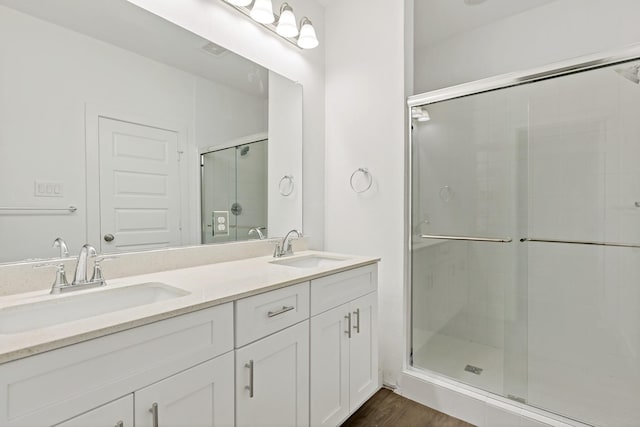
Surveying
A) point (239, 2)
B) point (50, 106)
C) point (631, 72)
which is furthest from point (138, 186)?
point (631, 72)

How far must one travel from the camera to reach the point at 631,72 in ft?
5.06

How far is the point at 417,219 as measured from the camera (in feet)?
6.72

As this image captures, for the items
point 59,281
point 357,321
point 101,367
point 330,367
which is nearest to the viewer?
point 101,367

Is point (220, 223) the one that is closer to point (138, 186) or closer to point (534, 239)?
point (138, 186)

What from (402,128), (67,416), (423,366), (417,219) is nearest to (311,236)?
(417,219)

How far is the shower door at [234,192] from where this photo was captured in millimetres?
1628

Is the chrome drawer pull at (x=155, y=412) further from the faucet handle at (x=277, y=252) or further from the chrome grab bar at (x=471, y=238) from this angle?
the chrome grab bar at (x=471, y=238)

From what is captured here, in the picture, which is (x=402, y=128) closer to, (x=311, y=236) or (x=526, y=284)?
(x=311, y=236)

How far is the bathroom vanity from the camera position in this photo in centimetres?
70

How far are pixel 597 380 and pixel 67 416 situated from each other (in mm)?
2449

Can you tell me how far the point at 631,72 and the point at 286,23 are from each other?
1.84 meters

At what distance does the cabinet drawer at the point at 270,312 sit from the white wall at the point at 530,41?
2138 mm

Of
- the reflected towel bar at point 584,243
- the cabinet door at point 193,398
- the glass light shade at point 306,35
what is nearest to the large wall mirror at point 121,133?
the glass light shade at point 306,35

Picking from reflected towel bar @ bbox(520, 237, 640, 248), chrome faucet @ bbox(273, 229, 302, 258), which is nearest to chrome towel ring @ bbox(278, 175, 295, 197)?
chrome faucet @ bbox(273, 229, 302, 258)
